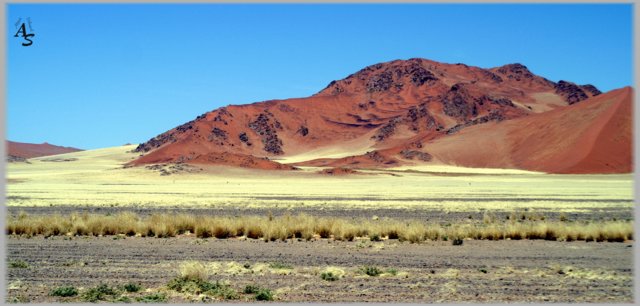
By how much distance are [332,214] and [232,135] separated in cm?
14572

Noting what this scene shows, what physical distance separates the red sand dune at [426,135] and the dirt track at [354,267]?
9093 centimetres

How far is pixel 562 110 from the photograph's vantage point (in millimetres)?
134250

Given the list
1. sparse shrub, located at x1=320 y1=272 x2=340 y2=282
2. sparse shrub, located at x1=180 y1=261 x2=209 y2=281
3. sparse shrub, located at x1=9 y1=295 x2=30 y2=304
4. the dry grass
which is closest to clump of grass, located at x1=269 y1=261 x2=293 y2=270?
sparse shrub, located at x1=320 y1=272 x2=340 y2=282

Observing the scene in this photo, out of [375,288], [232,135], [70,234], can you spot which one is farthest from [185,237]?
[232,135]

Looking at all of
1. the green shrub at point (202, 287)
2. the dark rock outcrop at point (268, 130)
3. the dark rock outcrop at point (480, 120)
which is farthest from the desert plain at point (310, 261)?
the dark rock outcrop at point (268, 130)

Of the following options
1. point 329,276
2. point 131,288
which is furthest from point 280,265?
point 131,288

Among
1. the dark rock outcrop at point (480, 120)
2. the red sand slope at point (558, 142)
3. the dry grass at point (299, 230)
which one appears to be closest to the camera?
the dry grass at point (299, 230)

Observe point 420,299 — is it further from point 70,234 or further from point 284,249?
point 70,234

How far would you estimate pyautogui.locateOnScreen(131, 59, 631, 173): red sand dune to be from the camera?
372ft

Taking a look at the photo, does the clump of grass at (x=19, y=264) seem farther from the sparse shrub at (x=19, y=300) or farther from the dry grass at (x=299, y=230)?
the dry grass at (x=299, y=230)

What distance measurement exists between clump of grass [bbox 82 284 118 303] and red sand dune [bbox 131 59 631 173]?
3832 inches

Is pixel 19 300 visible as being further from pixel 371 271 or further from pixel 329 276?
pixel 371 271

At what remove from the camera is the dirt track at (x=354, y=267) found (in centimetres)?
1184

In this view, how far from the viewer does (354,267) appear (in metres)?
14.8
